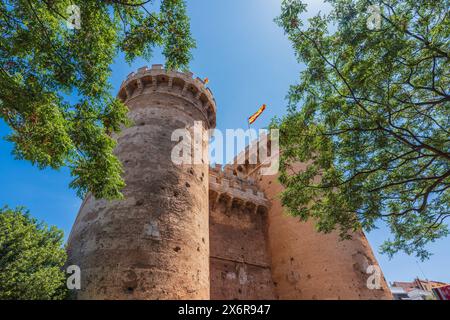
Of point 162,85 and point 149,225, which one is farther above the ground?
point 162,85

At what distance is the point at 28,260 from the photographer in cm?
762

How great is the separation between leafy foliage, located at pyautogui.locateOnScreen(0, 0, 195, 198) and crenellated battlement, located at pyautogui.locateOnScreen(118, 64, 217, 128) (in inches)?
292

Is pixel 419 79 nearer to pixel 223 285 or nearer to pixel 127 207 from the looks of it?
pixel 127 207

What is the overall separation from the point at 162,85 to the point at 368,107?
9.99m

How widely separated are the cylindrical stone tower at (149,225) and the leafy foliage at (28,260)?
2.83 feet

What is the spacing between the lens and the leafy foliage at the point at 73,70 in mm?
5367

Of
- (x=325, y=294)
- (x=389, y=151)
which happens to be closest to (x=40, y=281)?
(x=389, y=151)

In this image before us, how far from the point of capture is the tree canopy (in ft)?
22.0

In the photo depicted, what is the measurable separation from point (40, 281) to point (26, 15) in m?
6.30

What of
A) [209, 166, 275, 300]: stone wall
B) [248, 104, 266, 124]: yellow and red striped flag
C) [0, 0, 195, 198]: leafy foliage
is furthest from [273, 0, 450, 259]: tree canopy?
[248, 104, 266, 124]: yellow and red striped flag

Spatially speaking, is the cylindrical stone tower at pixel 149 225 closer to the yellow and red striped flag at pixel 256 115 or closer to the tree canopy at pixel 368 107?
the tree canopy at pixel 368 107

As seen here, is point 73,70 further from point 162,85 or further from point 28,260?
point 162,85

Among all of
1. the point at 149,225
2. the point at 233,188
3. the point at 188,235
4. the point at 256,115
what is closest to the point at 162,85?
the point at 233,188
